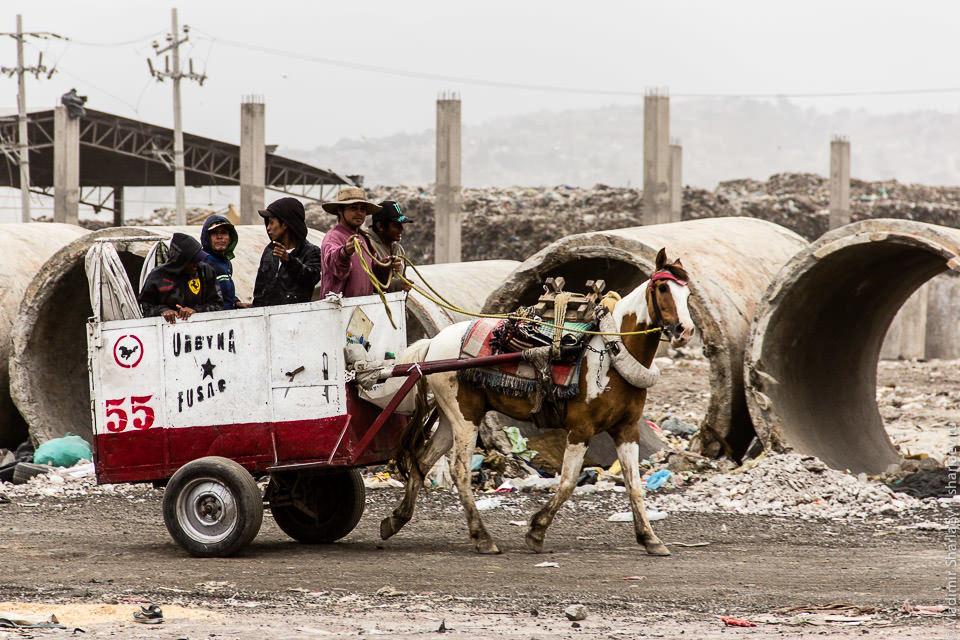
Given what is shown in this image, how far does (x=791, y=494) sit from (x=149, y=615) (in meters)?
5.95

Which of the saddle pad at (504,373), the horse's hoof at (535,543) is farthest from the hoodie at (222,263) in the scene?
the horse's hoof at (535,543)

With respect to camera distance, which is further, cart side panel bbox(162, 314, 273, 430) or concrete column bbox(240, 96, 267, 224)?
concrete column bbox(240, 96, 267, 224)

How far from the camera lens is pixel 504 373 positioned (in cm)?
765

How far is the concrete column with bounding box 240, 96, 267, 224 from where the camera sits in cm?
2477

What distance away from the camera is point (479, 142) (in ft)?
495

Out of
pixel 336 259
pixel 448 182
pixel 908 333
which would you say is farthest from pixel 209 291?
pixel 908 333

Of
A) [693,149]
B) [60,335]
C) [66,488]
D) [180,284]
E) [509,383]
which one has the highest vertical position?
[693,149]

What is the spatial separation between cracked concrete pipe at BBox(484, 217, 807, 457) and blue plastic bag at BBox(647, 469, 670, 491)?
30.1 inches

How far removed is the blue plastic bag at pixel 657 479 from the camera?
33.4 ft

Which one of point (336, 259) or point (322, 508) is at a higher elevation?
point (336, 259)

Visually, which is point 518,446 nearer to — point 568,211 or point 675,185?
point 675,185

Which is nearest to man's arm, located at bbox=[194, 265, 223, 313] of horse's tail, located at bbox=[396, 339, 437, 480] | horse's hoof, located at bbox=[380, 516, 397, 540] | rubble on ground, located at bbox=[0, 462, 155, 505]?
horse's tail, located at bbox=[396, 339, 437, 480]

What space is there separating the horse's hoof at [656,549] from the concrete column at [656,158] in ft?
55.6

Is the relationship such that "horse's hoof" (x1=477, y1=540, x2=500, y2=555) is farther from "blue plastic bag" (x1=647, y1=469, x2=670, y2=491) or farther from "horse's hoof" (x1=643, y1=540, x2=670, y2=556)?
"blue plastic bag" (x1=647, y1=469, x2=670, y2=491)
